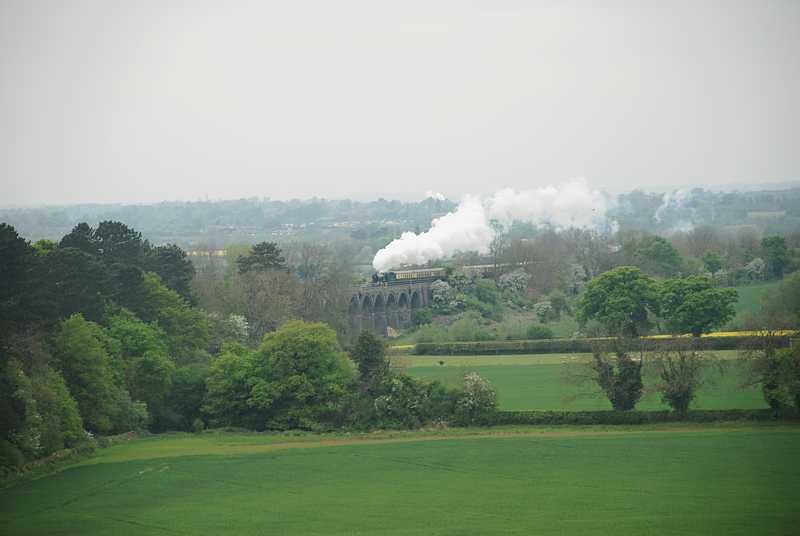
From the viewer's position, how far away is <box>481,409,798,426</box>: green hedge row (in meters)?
61.3

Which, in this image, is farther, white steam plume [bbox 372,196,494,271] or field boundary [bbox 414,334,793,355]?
white steam plume [bbox 372,196,494,271]

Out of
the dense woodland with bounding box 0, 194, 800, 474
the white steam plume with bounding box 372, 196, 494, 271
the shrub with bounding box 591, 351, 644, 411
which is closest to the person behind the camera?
the dense woodland with bounding box 0, 194, 800, 474

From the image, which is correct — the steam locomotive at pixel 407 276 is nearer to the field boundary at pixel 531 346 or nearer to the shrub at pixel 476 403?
the field boundary at pixel 531 346

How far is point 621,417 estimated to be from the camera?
63594 millimetres

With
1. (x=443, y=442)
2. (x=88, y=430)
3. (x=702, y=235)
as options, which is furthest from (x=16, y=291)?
(x=702, y=235)

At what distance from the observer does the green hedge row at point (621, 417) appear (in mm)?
61281

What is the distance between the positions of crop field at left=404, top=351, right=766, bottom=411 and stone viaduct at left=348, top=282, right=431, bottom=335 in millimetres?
29933

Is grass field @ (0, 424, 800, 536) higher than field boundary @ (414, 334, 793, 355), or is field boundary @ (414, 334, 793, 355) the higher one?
field boundary @ (414, 334, 793, 355)

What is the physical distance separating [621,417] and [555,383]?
1499cm

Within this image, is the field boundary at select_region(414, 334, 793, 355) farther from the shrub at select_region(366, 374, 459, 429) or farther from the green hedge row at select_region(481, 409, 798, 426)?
the shrub at select_region(366, 374, 459, 429)

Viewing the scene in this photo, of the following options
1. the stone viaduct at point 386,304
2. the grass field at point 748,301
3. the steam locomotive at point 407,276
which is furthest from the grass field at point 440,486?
the steam locomotive at point 407,276

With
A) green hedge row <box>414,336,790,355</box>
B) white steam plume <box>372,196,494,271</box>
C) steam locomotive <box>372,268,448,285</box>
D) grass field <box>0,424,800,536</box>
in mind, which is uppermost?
white steam plume <box>372,196,494,271</box>

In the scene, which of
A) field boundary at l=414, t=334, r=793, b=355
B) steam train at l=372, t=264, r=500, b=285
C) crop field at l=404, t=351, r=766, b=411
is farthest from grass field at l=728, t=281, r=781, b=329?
steam train at l=372, t=264, r=500, b=285

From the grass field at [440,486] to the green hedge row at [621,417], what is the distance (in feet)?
4.18
